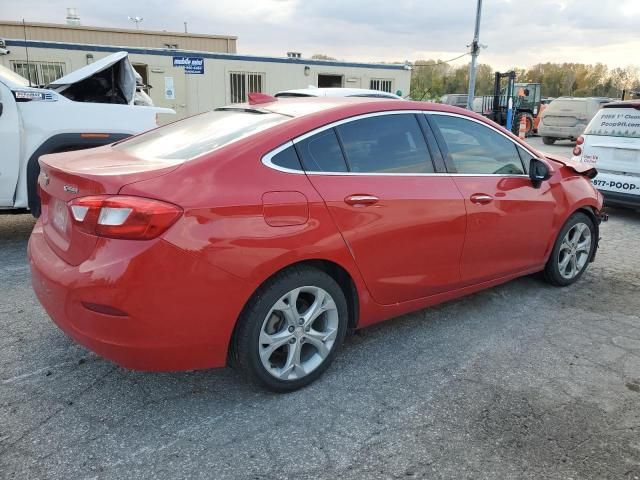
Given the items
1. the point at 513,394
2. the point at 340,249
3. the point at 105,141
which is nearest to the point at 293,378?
the point at 340,249

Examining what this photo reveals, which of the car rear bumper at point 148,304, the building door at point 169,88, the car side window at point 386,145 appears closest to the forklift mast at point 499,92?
the building door at point 169,88

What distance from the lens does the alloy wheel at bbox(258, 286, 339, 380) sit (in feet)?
9.20

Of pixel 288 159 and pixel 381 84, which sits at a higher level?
pixel 381 84

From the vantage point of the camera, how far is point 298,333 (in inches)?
114

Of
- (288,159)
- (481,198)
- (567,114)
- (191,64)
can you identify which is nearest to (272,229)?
(288,159)

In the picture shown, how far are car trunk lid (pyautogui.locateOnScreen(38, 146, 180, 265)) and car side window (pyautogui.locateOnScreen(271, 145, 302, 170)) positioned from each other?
1.64 feet

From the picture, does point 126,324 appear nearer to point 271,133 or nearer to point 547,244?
point 271,133

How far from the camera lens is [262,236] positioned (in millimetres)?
2604

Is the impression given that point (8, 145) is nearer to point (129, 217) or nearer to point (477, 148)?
point (129, 217)

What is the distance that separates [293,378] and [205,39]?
86.2ft

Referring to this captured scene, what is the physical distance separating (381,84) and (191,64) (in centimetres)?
856

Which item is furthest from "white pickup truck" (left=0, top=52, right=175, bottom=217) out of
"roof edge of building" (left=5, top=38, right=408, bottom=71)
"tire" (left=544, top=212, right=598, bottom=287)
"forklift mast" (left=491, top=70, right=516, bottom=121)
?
"forklift mast" (left=491, top=70, right=516, bottom=121)

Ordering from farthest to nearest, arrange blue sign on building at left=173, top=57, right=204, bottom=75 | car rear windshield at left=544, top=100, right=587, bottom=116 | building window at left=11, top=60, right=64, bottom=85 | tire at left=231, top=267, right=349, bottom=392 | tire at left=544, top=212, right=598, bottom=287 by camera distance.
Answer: car rear windshield at left=544, top=100, right=587, bottom=116 < blue sign on building at left=173, top=57, right=204, bottom=75 < building window at left=11, top=60, right=64, bottom=85 < tire at left=544, top=212, right=598, bottom=287 < tire at left=231, top=267, right=349, bottom=392

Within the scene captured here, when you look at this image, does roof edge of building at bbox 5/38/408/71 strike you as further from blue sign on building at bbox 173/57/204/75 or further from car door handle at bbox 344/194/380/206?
car door handle at bbox 344/194/380/206
